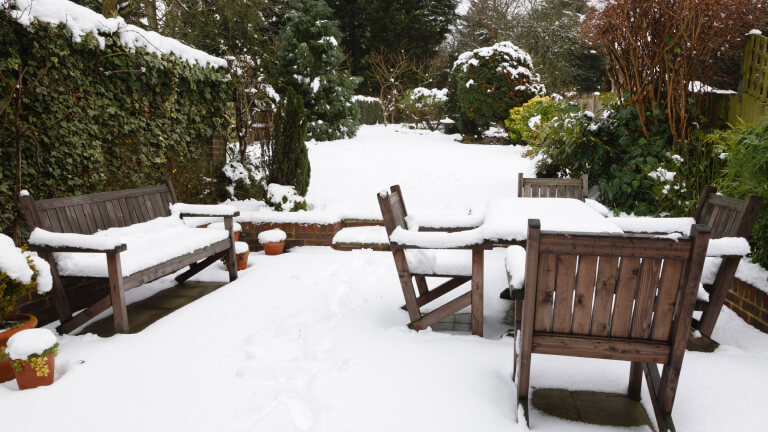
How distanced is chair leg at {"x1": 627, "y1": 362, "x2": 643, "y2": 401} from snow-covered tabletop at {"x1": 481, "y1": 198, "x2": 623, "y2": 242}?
2.50 ft

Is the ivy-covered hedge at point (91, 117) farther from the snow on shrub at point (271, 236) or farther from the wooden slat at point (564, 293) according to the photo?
the wooden slat at point (564, 293)

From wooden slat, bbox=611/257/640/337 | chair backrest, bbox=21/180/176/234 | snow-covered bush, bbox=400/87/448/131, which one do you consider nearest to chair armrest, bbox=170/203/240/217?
chair backrest, bbox=21/180/176/234

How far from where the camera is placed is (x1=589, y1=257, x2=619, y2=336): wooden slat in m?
1.74

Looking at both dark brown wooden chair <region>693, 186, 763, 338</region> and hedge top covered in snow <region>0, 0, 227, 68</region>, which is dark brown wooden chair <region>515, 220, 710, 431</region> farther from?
hedge top covered in snow <region>0, 0, 227, 68</region>

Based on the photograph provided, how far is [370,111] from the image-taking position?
19641mm

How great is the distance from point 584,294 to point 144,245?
332 centimetres

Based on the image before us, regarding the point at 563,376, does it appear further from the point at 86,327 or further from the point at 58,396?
the point at 86,327

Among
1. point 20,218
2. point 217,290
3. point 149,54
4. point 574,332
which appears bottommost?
point 217,290

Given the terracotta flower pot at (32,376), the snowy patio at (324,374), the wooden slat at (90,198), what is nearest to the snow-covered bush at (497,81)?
the snowy patio at (324,374)

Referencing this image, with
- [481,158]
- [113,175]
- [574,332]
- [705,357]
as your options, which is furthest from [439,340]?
[481,158]

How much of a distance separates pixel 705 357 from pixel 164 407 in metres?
3.14

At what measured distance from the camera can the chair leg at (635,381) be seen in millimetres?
2168

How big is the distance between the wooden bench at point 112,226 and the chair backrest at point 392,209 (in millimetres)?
1776

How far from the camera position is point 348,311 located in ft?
11.3
